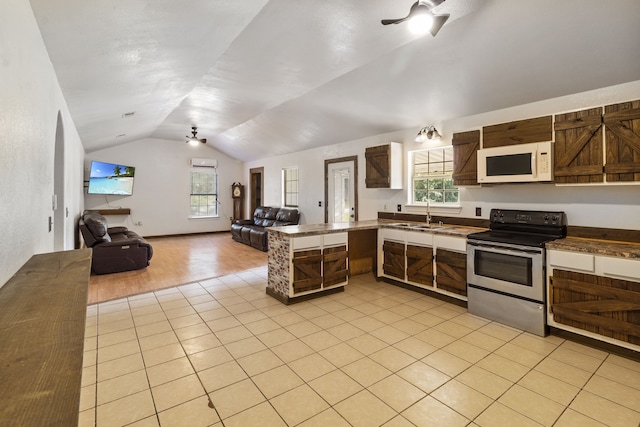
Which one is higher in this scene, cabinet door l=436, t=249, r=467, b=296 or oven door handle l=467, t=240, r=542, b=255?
oven door handle l=467, t=240, r=542, b=255

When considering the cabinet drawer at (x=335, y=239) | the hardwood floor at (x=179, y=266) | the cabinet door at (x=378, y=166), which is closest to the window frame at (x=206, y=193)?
the hardwood floor at (x=179, y=266)

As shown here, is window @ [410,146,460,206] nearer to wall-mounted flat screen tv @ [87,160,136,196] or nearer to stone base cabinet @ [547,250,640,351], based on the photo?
stone base cabinet @ [547,250,640,351]

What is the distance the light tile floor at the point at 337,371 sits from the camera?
1.98 meters

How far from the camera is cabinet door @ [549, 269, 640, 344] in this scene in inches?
101

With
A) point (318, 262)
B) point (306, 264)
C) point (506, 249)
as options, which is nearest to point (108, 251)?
point (306, 264)

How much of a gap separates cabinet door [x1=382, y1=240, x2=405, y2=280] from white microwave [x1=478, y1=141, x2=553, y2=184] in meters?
1.40

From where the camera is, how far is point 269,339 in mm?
2951

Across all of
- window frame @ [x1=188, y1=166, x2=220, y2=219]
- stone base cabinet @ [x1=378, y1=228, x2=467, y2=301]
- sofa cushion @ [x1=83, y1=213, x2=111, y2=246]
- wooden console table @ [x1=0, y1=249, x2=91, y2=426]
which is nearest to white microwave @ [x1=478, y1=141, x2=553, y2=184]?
stone base cabinet @ [x1=378, y1=228, x2=467, y2=301]

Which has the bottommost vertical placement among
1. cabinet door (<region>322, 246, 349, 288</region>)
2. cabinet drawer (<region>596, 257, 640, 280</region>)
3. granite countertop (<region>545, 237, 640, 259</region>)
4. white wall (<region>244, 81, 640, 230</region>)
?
cabinet door (<region>322, 246, 349, 288</region>)

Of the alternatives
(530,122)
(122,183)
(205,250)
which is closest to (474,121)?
(530,122)

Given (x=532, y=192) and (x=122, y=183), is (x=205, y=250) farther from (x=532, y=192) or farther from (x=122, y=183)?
(x=532, y=192)

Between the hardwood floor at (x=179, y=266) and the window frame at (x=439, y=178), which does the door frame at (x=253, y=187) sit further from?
the window frame at (x=439, y=178)

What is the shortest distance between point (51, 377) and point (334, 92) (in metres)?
4.57

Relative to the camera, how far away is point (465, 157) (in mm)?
4004
